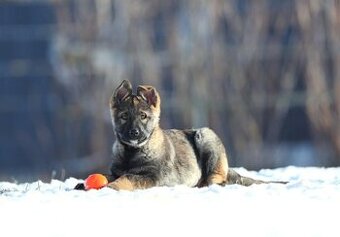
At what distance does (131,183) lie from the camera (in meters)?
9.02

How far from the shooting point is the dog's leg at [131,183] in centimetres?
882

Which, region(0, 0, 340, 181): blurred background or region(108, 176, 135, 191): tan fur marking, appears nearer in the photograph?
region(108, 176, 135, 191): tan fur marking

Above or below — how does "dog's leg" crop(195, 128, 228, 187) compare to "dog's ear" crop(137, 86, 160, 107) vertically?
below

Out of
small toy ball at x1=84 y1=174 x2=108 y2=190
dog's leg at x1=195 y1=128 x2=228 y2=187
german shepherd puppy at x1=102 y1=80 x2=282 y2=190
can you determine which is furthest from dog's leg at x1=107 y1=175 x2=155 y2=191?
dog's leg at x1=195 y1=128 x2=228 y2=187

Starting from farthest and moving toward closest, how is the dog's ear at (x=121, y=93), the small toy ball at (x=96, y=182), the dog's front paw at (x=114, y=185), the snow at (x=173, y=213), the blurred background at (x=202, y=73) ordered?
the blurred background at (x=202, y=73) < the dog's ear at (x=121, y=93) < the small toy ball at (x=96, y=182) < the dog's front paw at (x=114, y=185) < the snow at (x=173, y=213)

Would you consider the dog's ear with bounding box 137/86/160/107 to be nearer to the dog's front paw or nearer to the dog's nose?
the dog's nose

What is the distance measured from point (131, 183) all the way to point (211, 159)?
1034mm

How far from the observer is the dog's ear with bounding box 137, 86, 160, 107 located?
9.41 m

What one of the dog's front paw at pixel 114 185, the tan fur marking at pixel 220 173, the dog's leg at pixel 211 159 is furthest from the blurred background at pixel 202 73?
the dog's front paw at pixel 114 185

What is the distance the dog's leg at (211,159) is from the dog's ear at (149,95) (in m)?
0.67

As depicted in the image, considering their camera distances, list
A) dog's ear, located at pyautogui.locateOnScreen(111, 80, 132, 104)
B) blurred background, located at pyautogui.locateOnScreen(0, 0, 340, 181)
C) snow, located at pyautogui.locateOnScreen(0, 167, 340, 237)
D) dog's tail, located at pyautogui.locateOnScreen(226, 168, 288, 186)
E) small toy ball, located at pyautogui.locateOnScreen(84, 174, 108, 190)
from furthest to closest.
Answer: blurred background, located at pyautogui.locateOnScreen(0, 0, 340, 181)
dog's tail, located at pyautogui.locateOnScreen(226, 168, 288, 186)
dog's ear, located at pyautogui.locateOnScreen(111, 80, 132, 104)
small toy ball, located at pyautogui.locateOnScreen(84, 174, 108, 190)
snow, located at pyautogui.locateOnScreen(0, 167, 340, 237)

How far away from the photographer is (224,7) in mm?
23906

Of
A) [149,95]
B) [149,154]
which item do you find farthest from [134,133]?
[149,95]

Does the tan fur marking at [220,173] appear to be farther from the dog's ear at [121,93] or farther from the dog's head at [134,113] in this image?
the dog's ear at [121,93]
